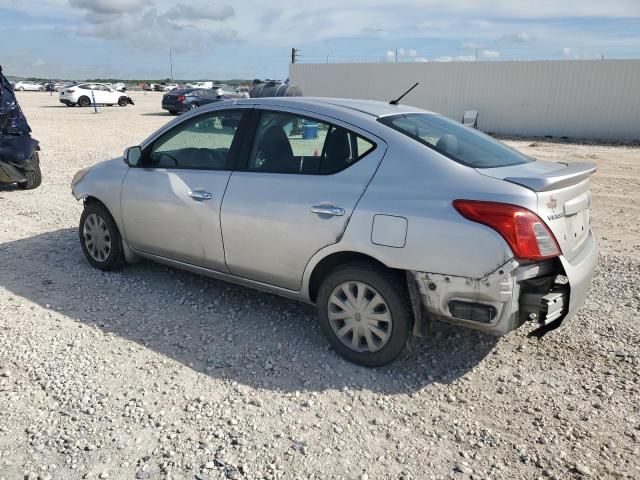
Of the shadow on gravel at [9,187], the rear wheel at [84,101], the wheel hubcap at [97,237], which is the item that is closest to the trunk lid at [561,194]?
the wheel hubcap at [97,237]

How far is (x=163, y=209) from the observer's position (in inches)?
174

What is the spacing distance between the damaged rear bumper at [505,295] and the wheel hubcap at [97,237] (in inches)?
124

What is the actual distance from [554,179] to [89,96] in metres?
37.5

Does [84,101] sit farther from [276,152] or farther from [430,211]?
[430,211]

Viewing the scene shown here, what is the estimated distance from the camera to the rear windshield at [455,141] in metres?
3.43

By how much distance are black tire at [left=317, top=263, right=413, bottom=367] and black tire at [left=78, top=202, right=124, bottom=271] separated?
2.35 meters

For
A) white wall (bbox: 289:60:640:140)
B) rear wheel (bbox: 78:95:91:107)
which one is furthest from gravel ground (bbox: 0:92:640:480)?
rear wheel (bbox: 78:95:91:107)

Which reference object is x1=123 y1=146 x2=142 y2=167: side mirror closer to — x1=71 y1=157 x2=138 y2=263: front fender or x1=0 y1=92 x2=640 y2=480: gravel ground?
x1=71 y1=157 x2=138 y2=263: front fender

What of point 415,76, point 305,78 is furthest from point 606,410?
point 305,78

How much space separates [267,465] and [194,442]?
432 mm

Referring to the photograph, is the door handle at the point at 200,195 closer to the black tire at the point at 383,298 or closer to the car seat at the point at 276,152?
the car seat at the point at 276,152

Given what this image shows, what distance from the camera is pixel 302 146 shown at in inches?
158

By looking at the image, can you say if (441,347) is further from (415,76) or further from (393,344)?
(415,76)

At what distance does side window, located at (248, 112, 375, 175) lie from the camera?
3.55 meters
